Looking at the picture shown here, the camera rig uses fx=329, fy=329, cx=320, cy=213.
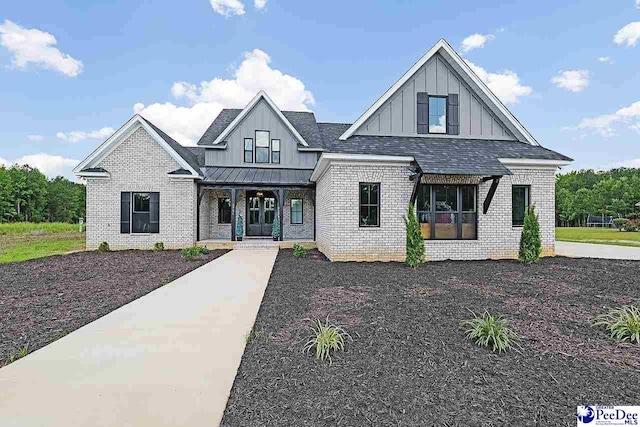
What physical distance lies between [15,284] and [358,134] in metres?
10.8

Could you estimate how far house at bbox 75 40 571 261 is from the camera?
36.2 ft

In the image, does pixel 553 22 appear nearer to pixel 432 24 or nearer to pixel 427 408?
pixel 432 24

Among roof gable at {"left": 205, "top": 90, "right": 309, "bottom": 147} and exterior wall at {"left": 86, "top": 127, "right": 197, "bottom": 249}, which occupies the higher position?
roof gable at {"left": 205, "top": 90, "right": 309, "bottom": 147}

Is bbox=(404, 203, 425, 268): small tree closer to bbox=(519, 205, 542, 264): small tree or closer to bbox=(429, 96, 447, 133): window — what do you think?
bbox=(519, 205, 542, 264): small tree

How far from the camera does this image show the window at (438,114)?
1262cm

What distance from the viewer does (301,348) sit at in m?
3.84

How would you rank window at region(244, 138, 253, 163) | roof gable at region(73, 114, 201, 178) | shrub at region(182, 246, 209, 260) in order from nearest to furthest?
shrub at region(182, 246, 209, 260) < roof gable at region(73, 114, 201, 178) < window at region(244, 138, 253, 163)

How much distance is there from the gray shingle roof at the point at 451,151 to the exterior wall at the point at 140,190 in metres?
7.88

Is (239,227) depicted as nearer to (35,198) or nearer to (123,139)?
(123,139)

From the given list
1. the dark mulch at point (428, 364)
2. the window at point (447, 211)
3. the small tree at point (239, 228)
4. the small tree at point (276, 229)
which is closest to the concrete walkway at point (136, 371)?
the dark mulch at point (428, 364)

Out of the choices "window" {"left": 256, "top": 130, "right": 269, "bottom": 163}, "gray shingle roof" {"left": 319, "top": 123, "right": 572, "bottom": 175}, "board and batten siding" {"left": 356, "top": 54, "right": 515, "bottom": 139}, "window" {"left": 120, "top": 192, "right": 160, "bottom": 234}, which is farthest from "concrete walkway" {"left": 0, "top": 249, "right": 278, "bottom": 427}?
"window" {"left": 256, "top": 130, "right": 269, "bottom": 163}

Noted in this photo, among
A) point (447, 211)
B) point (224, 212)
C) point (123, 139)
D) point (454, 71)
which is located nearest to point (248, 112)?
point (224, 212)

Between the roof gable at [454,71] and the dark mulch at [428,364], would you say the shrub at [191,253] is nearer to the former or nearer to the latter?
the dark mulch at [428,364]

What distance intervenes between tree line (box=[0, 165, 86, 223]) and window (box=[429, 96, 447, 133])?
5726 cm
